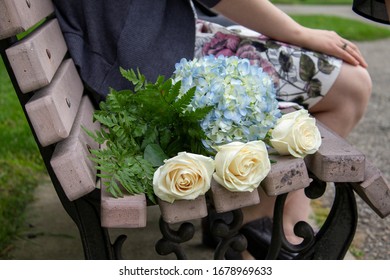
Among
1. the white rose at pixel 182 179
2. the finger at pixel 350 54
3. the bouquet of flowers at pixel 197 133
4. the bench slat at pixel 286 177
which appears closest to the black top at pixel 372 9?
the finger at pixel 350 54

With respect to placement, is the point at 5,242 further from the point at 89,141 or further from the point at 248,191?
Result: the point at 248,191

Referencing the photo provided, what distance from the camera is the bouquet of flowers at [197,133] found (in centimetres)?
178

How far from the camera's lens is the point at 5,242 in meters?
3.02

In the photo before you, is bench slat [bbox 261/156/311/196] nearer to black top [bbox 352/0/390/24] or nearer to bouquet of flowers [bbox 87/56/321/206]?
bouquet of flowers [bbox 87/56/321/206]

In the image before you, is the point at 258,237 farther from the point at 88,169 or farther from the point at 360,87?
the point at 88,169

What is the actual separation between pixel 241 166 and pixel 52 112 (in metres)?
0.53

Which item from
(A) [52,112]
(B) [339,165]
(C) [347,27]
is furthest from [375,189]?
(C) [347,27]

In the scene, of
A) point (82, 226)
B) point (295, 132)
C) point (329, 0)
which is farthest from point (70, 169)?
point (329, 0)

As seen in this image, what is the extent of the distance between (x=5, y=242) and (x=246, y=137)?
1.56m

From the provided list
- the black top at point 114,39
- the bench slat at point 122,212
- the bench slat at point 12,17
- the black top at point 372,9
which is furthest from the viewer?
the black top at point 372,9

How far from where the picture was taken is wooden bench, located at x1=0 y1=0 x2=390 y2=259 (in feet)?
5.89

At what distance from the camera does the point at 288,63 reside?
99.1 inches

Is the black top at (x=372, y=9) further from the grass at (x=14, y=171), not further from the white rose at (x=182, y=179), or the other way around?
the grass at (x=14, y=171)

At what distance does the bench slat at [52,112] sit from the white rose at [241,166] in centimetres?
44
